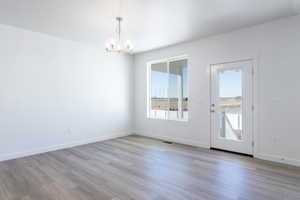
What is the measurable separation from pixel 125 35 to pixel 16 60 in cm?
249

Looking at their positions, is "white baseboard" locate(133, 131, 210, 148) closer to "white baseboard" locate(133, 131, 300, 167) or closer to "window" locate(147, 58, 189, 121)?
"white baseboard" locate(133, 131, 300, 167)

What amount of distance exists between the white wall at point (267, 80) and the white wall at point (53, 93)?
2.69 meters

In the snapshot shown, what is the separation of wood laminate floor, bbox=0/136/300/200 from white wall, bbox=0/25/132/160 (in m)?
0.54

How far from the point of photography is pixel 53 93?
4352mm

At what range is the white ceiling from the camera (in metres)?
2.91

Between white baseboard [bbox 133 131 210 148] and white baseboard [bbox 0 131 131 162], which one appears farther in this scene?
white baseboard [bbox 133 131 210 148]

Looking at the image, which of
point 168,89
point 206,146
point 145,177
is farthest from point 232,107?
point 145,177

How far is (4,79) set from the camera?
3.67m

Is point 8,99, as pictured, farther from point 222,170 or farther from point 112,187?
point 222,170

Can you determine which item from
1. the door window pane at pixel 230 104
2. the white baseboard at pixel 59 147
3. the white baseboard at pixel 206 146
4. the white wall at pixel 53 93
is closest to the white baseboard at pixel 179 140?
the white baseboard at pixel 206 146

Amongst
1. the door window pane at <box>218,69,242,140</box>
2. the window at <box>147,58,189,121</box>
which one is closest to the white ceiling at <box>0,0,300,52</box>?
the door window pane at <box>218,69,242,140</box>

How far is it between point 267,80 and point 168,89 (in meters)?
2.73

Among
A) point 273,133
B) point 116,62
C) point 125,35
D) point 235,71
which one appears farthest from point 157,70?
point 273,133

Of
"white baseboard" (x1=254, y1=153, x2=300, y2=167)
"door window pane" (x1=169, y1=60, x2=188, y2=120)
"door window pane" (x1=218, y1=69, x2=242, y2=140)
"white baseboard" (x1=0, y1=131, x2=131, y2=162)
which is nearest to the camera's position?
"white baseboard" (x1=254, y1=153, x2=300, y2=167)
